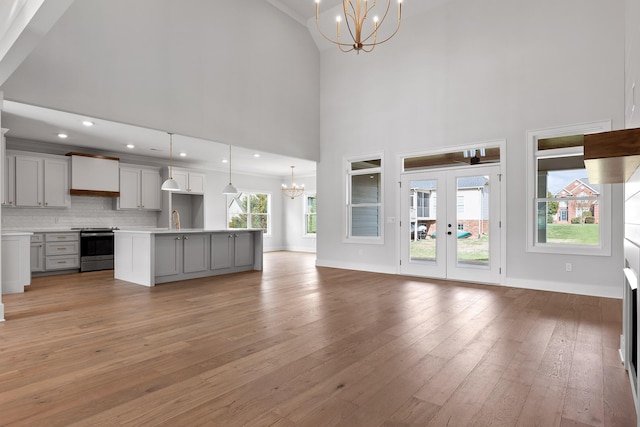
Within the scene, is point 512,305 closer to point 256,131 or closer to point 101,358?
point 101,358

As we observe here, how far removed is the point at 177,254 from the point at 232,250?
1156mm

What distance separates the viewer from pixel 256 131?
22.6 ft

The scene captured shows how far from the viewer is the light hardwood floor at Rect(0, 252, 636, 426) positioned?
196 centimetres

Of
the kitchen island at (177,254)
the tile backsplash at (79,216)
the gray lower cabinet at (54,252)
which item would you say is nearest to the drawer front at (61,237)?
the gray lower cabinet at (54,252)

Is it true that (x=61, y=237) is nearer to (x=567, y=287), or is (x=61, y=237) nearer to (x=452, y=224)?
(x=452, y=224)

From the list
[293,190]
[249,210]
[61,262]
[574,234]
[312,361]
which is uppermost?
[293,190]

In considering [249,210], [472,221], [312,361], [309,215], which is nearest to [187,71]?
[312,361]

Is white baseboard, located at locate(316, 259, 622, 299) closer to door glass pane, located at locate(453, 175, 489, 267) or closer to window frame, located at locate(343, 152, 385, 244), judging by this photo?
door glass pane, located at locate(453, 175, 489, 267)

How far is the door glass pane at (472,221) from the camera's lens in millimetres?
5945

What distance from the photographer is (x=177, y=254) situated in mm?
6062

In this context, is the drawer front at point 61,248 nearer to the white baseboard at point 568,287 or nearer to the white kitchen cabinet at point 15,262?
the white kitchen cabinet at point 15,262

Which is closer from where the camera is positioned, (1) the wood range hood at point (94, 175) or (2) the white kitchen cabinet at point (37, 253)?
(2) the white kitchen cabinet at point (37, 253)

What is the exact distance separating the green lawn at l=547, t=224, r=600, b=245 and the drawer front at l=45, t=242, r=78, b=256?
28.3 feet

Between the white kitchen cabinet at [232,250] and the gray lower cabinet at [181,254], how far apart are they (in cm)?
19
